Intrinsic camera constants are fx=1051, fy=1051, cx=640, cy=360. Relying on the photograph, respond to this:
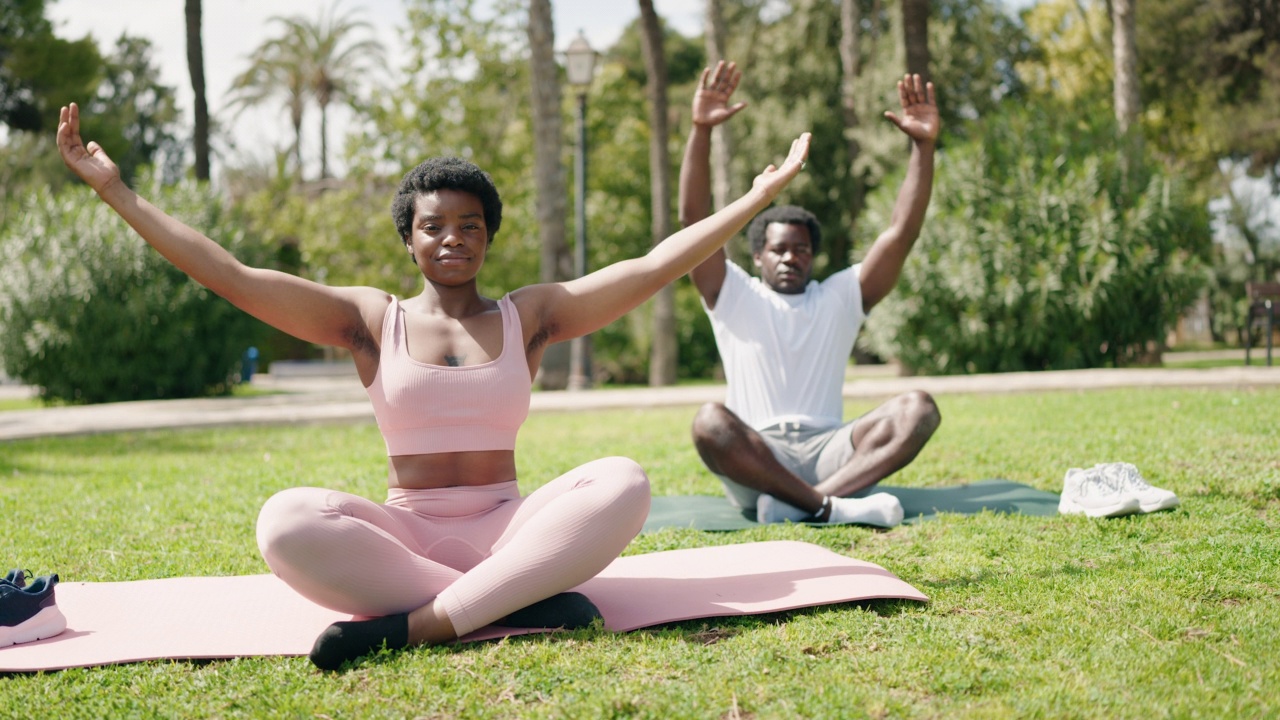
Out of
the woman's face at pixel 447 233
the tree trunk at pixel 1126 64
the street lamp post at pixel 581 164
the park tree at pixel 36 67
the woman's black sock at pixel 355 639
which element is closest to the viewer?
the woman's black sock at pixel 355 639

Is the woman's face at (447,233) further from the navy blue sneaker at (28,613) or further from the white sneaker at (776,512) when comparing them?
the white sneaker at (776,512)

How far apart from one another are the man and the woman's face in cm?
165

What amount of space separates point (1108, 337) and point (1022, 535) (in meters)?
11.4

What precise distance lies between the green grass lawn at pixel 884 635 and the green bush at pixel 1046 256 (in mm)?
7882

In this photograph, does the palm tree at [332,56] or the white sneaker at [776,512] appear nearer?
the white sneaker at [776,512]

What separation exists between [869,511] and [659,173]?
1317cm

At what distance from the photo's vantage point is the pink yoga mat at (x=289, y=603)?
3.27 m

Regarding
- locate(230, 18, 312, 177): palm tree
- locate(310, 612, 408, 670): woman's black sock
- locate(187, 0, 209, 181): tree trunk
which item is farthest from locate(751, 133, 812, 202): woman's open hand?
locate(230, 18, 312, 177): palm tree

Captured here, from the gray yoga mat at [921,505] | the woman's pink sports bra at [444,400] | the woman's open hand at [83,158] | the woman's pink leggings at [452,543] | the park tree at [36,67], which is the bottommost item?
the gray yoga mat at [921,505]

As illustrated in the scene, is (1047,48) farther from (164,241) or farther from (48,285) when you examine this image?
(164,241)

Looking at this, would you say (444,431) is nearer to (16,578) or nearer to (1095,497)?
(16,578)

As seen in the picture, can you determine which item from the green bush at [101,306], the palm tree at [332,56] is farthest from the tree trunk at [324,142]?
the green bush at [101,306]

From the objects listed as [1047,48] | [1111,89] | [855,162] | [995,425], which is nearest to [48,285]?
[995,425]

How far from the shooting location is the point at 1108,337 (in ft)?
48.9
